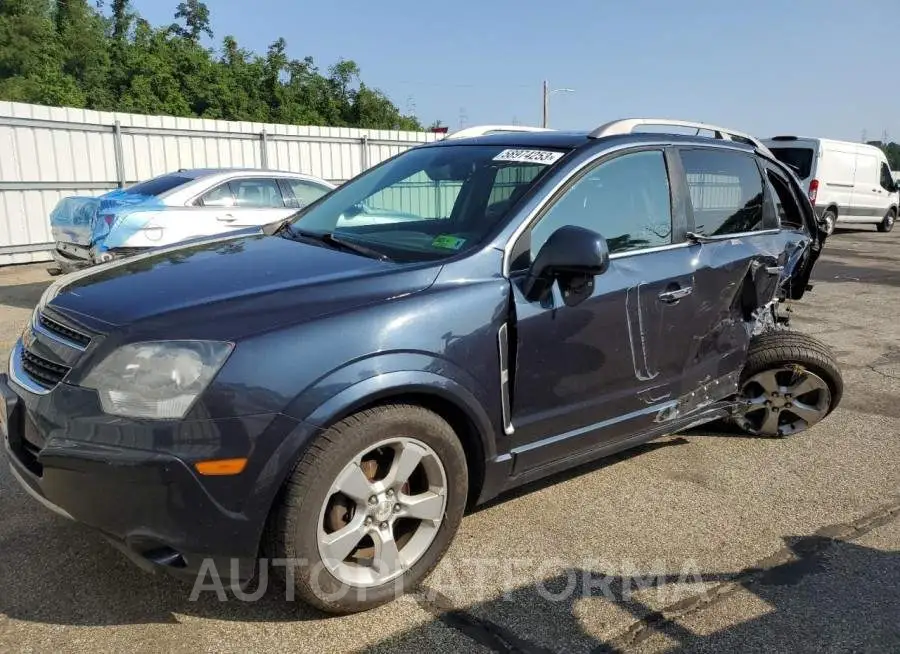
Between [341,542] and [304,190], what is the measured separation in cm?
726

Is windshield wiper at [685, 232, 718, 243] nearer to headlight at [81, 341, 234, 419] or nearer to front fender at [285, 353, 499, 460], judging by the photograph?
front fender at [285, 353, 499, 460]

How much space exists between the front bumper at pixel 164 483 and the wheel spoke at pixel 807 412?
3394 millimetres

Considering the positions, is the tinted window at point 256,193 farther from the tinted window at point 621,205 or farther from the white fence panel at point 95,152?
the tinted window at point 621,205

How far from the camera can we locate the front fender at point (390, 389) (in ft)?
→ 7.55

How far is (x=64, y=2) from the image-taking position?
41406 millimetres

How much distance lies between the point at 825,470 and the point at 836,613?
1501 millimetres

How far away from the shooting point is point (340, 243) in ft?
10.6

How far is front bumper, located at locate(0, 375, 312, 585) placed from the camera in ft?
7.13

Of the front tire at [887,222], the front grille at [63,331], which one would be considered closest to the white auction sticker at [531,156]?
the front grille at [63,331]

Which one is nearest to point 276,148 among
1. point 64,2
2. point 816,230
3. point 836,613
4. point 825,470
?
point 816,230

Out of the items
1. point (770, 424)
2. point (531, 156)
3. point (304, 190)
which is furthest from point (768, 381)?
point (304, 190)

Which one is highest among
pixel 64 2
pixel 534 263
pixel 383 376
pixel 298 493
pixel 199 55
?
pixel 64 2

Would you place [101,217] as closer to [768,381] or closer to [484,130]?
[484,130]

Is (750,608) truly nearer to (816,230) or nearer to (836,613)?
(836,613)
